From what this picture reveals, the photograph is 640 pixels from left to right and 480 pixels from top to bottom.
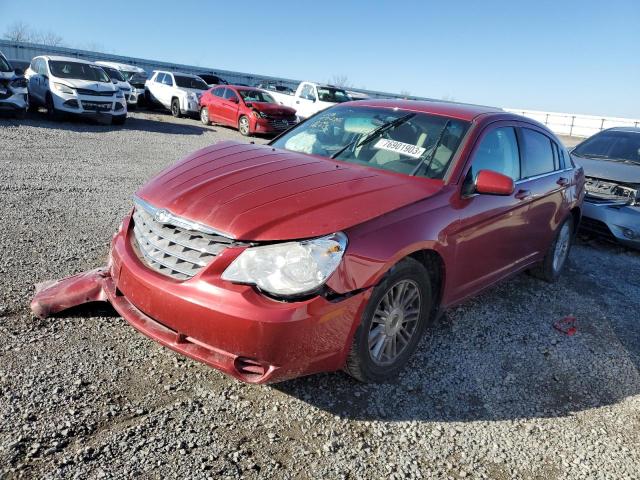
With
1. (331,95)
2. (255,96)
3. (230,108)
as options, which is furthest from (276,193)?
(331,95)

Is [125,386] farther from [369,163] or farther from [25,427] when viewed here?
[369,163]

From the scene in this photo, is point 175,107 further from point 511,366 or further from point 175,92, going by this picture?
point 511,366

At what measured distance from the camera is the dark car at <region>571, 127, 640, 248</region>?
6.46m

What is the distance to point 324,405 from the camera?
283 centimetres

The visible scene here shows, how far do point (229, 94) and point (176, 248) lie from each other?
15271 mm

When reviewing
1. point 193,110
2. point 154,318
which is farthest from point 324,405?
point 193,110

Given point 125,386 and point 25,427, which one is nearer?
point 25,427

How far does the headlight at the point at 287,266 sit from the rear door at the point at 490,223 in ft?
3.77

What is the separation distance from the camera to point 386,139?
3.72m

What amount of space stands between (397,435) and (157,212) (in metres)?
1.78

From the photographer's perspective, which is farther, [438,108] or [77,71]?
[77,71]

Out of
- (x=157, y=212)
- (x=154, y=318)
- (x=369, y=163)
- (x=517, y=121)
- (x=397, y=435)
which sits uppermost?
(x=517, y=121)

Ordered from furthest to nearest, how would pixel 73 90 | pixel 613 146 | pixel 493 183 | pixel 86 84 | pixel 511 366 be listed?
pixel 86 84 < pixel 73 90 < pixel 613 146 < pixel 511 366 < pixel 493 183

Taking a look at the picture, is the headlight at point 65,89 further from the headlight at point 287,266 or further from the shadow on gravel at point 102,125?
the headlight at point 287,266
